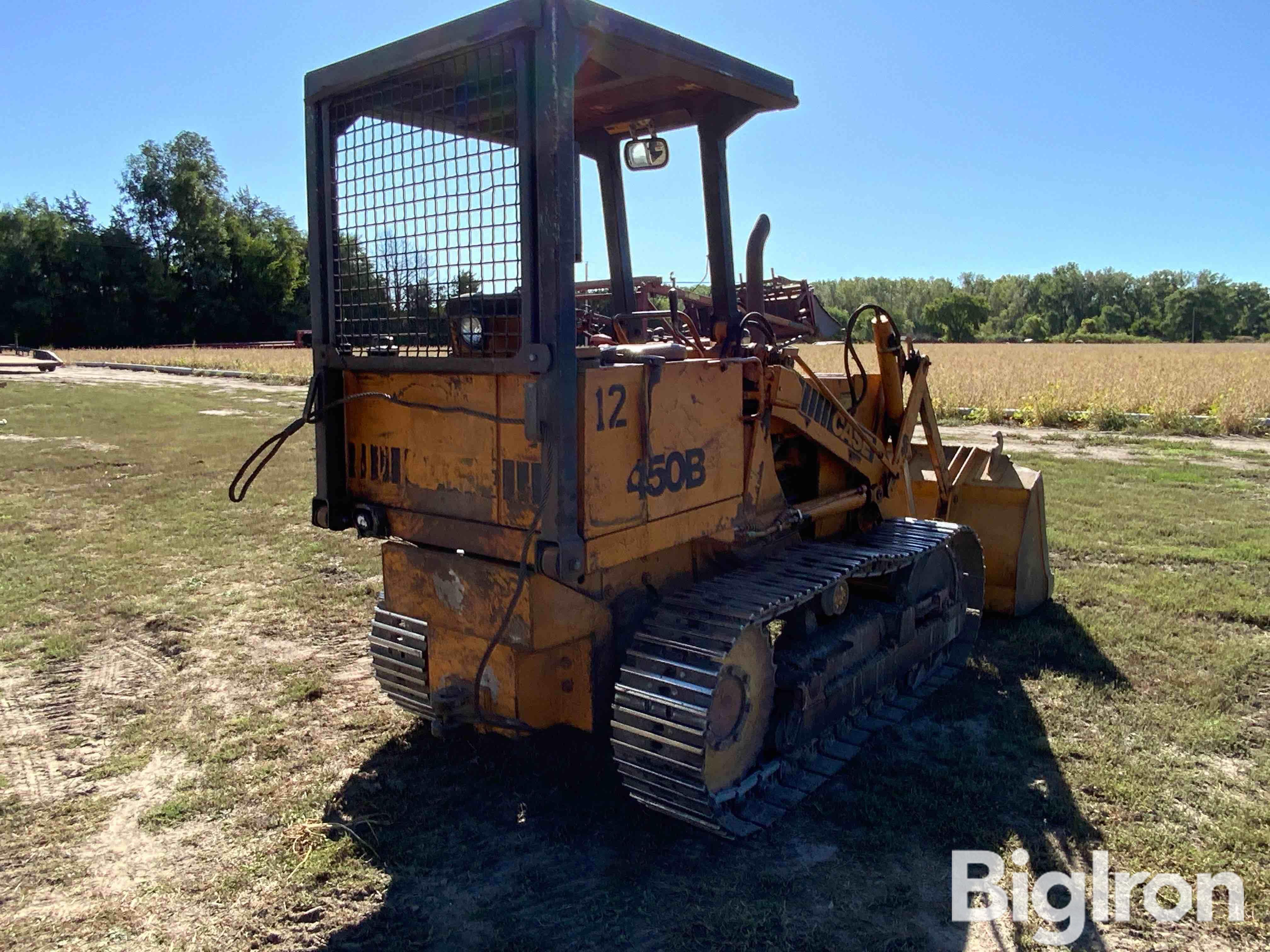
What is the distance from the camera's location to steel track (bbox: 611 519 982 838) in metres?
3.68

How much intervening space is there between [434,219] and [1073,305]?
110547 mm

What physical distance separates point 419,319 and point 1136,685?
4.32m

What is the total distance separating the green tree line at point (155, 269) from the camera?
5988 cm

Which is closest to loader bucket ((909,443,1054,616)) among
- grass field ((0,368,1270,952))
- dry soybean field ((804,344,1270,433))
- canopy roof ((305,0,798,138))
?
grass field ((0,368,1270,952))

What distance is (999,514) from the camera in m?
6.83

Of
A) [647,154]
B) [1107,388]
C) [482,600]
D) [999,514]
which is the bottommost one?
[999,514]

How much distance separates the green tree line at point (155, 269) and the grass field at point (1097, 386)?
1321 inches

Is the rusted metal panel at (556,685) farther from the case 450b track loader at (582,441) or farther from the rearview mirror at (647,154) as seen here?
the rearview mirror at (647,154)

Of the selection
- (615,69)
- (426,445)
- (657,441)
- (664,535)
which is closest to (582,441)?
(657,441)

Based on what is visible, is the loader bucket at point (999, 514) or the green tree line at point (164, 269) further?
the green tree line at point (164, 269)

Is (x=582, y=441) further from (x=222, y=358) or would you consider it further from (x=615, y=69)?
(x=222, y=358)

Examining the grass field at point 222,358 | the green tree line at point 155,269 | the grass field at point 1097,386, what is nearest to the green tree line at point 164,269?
the green tree line at point 155,269

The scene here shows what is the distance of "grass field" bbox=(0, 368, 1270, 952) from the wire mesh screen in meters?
1.94

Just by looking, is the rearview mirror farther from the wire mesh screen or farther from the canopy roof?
the wire mesh screen
